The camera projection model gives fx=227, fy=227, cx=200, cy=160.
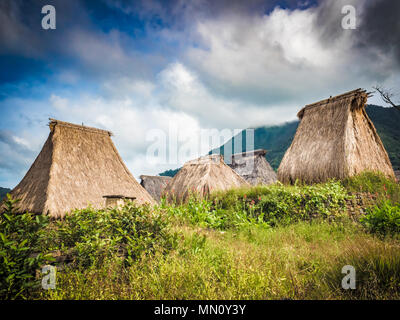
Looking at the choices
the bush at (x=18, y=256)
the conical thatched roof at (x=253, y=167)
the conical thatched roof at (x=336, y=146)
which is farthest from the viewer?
the conical thatched roof at (x=253, y=167)

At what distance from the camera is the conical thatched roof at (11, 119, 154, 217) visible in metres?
7.12

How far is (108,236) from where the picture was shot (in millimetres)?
3240

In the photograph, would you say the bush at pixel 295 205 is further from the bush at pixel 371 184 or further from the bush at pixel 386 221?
the bush at pixel 386 221

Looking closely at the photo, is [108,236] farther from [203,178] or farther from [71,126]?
[71,126]

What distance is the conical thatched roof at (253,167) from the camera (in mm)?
19172

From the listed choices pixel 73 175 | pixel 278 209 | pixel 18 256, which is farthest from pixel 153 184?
pixel 18 256

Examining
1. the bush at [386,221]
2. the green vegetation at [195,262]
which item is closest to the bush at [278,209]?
the green vegetation at [195,262]

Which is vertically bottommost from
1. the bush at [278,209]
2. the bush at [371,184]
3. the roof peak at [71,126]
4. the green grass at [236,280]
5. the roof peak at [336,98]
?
the green grass at [236,280]

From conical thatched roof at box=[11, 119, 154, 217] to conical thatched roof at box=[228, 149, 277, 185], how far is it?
1177cm

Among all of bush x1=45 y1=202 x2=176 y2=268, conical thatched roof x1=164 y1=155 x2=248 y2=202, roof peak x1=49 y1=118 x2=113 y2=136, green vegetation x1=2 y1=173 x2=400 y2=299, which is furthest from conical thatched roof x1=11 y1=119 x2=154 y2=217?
green vegetation x1=2 y1=173 x2=400 y2=299

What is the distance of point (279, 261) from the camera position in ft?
10.3

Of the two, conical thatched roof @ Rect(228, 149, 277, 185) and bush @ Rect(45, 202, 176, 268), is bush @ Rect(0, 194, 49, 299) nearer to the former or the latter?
bush @ Rect(45, 202, 176, 268)

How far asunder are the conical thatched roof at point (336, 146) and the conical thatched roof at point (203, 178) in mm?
2718
